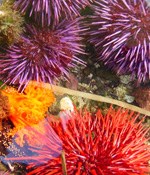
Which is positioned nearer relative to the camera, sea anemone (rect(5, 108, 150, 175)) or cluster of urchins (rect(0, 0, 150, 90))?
sea anemone (rect(5, 108, 150, 175))

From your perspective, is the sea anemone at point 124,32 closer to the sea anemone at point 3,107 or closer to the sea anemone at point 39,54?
the sea anemone at point 39,54

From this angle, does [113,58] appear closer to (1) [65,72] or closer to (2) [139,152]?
(1) [65,72]

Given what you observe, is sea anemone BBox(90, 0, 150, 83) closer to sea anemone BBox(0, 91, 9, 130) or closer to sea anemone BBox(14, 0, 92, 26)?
sea anemone BBox(14, 0, 92, 26)

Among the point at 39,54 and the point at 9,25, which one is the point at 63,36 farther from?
the point at 9,25

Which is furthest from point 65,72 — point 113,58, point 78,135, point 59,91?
point 78,135

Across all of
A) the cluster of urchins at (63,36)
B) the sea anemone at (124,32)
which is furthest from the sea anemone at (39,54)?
the sea anemone at (124,32)

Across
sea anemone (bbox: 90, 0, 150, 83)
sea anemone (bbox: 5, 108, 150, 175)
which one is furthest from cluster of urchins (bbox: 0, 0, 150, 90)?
sea anemone (bbox: 5, 108, 150, 175)

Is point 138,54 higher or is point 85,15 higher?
point 85,15

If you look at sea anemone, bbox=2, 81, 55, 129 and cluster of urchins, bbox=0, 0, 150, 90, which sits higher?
cluster of urchins, bbox=0, 0, 150, 90

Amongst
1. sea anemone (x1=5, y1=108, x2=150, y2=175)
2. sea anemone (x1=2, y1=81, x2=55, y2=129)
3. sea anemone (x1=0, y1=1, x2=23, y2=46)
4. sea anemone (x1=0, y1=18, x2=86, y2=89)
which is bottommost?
sea anemone (x1=5, y1=108, x2=150, y2=175)
